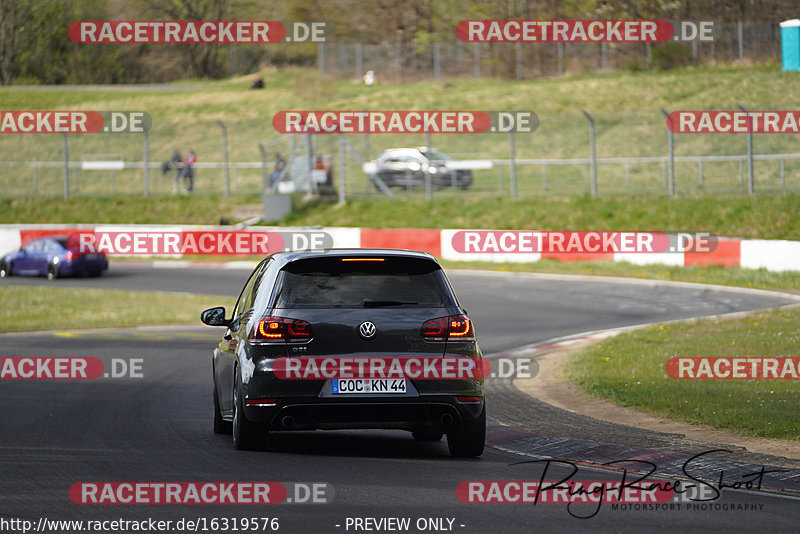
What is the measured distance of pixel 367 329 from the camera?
28.8 ft

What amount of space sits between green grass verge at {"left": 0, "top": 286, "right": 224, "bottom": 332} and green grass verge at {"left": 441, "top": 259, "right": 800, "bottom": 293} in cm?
838

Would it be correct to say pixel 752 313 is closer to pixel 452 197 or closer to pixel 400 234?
pixel 400 234

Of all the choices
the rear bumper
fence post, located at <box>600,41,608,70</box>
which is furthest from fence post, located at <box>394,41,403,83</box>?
the rear bumper

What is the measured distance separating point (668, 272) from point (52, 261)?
1614 centimetres

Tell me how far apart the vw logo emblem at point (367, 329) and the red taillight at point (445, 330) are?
1.16ft

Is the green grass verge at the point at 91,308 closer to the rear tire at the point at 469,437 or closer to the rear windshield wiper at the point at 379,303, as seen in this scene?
the rear tire at the point at 469,437

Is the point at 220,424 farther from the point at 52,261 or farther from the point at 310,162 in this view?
the point at 310,162

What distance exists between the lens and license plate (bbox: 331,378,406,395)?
8773mm

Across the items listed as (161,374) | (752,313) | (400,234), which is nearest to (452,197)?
(400,234)

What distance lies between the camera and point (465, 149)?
154ft

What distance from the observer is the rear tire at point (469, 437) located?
9.12 metres

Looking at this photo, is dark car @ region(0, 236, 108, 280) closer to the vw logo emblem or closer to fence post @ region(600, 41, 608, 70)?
the vw logo emblem

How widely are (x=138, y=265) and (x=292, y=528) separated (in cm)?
3056

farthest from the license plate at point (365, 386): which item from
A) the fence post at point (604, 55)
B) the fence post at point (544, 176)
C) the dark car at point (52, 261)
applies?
the fence post at point (604, 55)
